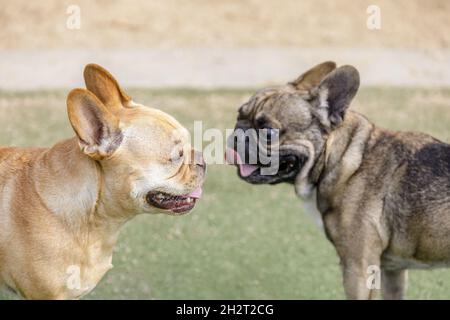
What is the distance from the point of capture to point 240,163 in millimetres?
6844

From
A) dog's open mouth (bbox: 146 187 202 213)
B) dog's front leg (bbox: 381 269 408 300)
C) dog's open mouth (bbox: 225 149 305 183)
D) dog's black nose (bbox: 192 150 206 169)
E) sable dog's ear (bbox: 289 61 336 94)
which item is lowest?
dog's front leg (bbox: 381 269 408 300)

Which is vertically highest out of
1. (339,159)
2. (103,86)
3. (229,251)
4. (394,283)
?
(103,86)

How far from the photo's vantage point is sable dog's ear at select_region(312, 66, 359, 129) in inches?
256

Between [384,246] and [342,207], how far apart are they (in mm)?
382

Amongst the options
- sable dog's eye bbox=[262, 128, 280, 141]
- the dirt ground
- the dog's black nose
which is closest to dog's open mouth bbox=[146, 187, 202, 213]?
the dog's black nose

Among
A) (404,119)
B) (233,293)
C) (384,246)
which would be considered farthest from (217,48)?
(384,246)

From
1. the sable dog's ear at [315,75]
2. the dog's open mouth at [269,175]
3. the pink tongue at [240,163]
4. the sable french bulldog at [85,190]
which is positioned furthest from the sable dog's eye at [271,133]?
the sable french bulldog at [85,190]

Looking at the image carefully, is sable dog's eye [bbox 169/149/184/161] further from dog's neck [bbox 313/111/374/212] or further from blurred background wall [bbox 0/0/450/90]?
blurred background wall [bbox 0/0/450/90]

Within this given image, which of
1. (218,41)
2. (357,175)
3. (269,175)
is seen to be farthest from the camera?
(218,41)

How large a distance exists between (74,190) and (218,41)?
11.4 m

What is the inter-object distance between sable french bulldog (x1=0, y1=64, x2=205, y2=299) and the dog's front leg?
2142 mm

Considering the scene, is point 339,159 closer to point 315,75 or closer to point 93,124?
point 315,75

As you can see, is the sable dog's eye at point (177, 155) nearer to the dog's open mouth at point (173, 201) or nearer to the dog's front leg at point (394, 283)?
the dog's open mouth at point (173, 201)

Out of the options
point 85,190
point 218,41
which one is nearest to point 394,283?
point 85,190
